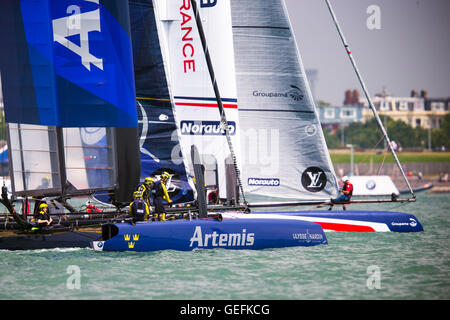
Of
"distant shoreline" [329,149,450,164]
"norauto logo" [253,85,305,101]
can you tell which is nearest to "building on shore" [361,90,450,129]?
"distant shoreline" [329,149,450,164]

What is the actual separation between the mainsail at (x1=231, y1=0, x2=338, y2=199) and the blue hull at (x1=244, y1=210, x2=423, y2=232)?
3.46 ft

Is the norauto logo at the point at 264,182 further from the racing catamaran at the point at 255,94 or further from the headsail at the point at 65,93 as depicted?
the headsail at the point at 65,93

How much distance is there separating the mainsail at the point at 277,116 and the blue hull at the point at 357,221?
105 centimetres

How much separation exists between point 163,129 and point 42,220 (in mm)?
4430

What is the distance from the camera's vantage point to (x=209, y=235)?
12.9 m

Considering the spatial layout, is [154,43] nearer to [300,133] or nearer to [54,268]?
[300,133]

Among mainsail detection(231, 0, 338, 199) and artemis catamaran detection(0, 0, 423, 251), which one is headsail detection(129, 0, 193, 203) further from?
mainsail detection(231, 0, 338, 199)

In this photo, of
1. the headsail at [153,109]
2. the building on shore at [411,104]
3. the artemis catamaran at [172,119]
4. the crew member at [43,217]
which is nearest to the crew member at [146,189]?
the artemis catamaran at [172,119]

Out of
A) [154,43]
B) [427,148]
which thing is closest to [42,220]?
[154,43]

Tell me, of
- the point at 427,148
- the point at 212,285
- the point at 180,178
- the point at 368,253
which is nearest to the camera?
the point at 212,285

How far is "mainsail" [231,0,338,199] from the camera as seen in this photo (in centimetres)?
1741

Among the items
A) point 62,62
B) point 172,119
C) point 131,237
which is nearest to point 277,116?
point 172,119

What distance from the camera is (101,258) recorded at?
484 inches

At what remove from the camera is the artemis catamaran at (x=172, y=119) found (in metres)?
12.6
